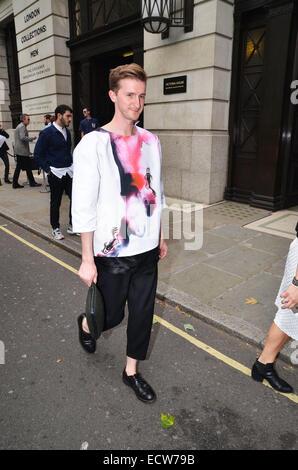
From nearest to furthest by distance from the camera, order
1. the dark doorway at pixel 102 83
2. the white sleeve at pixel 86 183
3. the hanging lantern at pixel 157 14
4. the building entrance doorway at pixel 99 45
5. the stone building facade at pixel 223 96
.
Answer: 1. the white sleeve at pixel 86 183
2. the stone building facade at pixel 223 96
3. the hanging lantern at pixel 157 14
4. the building entrance doorway at pixel 99 45
5. the dark doorway at pixel 102 83

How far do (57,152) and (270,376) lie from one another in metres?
4.93

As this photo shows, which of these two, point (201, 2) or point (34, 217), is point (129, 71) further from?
point (201, 2)

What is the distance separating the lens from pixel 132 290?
2.52 meters

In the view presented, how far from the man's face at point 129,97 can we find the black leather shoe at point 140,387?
6.32 ft

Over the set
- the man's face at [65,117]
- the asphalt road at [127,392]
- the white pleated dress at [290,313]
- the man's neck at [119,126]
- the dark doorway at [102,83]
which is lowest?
the asphalt road at [127,392]

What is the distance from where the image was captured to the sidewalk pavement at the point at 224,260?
3.79 meters

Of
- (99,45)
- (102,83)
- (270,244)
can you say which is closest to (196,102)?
(270,244)

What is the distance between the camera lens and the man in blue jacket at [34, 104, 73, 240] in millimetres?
5984

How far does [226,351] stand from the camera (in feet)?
10.6

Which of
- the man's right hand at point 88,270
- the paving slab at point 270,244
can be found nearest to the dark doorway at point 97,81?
the paving slab at point 270,244

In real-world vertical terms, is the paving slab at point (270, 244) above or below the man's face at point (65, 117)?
below

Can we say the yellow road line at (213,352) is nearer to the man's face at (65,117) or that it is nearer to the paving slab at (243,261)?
the paving slab at (243,261)

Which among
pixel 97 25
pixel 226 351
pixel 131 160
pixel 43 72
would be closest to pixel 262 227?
pixel 226 351

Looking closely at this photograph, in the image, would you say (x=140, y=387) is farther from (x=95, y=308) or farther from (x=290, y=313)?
(x=290, y=313)
